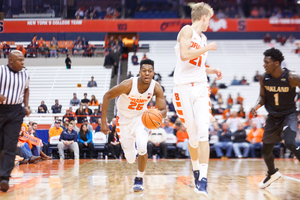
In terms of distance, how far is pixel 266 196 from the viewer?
404 cm

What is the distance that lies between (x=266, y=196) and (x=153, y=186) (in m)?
1.69

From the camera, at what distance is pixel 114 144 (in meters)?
11.9

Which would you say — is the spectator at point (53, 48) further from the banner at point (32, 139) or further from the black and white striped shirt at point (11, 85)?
the black and white striped shirt at point (11, 85)

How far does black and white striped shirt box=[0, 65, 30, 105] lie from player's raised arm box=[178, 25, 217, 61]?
2.34m

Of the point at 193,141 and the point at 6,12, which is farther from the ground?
the point at 6,12

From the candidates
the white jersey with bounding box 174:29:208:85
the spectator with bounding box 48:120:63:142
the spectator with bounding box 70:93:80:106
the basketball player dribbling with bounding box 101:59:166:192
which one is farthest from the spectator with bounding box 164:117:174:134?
Result: the white jersey with bounding box 174:29:208:85

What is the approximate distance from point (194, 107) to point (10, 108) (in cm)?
253

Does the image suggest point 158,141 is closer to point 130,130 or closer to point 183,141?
point 183,141

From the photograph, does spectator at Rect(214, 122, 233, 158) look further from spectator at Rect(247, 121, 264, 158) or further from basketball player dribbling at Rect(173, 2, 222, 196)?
basketball player dribbling at Rect(173, 2, 222, 196)

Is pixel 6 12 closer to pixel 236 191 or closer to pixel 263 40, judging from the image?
pixel 236 191

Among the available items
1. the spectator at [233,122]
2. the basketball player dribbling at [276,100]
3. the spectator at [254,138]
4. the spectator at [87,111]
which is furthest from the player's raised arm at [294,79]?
the spectator at [87,111]

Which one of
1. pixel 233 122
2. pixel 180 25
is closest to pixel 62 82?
pixel 180 25

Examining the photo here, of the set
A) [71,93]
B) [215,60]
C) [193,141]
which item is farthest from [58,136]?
[215,60]

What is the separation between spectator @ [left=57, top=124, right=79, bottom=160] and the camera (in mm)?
11656
